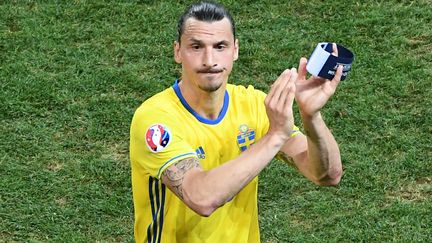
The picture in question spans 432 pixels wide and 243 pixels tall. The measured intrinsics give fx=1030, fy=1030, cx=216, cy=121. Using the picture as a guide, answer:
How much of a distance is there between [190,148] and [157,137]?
0.65 feet

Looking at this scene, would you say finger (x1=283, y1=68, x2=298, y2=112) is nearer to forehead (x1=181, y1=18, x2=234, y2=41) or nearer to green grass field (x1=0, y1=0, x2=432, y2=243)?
forehead (x1=181, y1=18, x2=234, y2=41)

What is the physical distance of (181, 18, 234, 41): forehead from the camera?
237 inches

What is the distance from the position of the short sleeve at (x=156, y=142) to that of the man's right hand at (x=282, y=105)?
1.86 feet

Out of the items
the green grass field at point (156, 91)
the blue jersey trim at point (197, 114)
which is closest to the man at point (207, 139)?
the blue jersey trim at point (197, 114)

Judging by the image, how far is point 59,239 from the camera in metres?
8.94

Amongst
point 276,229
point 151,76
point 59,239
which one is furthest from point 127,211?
point 151,76

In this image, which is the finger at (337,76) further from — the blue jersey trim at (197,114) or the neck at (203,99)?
the blue jersey trim at (197,114)

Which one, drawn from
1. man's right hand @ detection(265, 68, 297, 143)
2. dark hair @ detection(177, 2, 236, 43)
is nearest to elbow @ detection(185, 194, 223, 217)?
man's right hand @ detection(265, 68, 297, 143)

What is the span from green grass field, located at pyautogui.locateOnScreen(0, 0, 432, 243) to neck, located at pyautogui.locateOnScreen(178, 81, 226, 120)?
9.78 ft

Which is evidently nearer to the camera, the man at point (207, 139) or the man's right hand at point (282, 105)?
the man's right hand at point (282, 105)

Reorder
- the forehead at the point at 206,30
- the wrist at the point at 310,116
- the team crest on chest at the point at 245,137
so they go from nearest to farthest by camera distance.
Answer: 1. the wrist at the point at 310,116
2. the forehead at the point at 206,30
3. the team crest on chest at the point at 245,137

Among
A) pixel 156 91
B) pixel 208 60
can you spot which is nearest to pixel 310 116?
pixel 208 60

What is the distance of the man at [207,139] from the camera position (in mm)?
5699

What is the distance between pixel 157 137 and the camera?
588 cm
